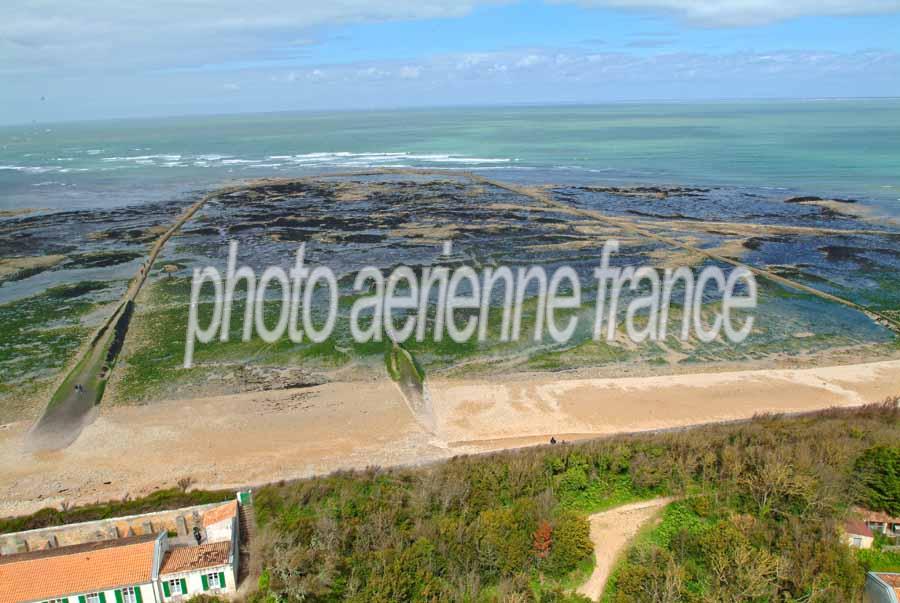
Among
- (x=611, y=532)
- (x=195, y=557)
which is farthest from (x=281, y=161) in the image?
(x=611, y=532)

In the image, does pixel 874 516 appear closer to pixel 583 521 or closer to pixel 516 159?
pixel 583 521

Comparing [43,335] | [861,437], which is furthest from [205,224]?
[861,437]

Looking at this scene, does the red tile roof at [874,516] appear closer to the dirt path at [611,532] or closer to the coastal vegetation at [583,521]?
the coastal vegetation at [583,521]

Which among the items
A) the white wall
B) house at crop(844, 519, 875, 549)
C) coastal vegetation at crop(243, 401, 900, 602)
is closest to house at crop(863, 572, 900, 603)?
coastal vegetation at crop(243, 401, 900, 602)

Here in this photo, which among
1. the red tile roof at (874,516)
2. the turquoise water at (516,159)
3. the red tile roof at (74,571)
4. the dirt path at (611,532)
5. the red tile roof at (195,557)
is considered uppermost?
the turquoise water at (516,159)

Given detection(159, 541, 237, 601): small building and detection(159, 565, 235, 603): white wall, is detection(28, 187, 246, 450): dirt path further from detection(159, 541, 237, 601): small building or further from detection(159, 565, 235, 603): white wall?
detection(159, 565, 235, 603): white wall

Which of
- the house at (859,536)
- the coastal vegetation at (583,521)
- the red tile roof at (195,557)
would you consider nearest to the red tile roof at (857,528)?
the house at (859,536)

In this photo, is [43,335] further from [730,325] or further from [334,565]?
[730,325]
